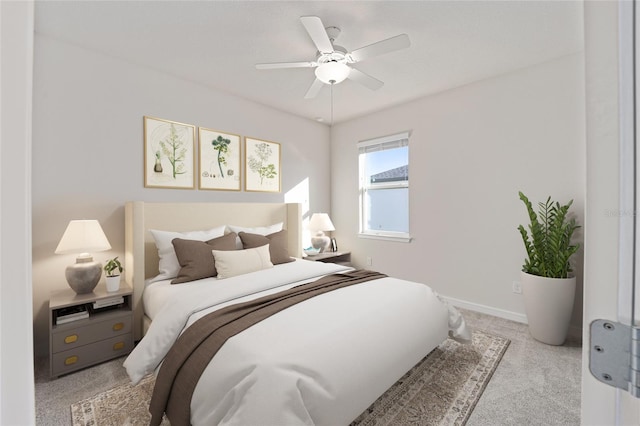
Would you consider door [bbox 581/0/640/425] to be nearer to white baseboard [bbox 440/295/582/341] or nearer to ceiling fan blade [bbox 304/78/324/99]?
ceiling fan blade [bbox 304/78/324/99]

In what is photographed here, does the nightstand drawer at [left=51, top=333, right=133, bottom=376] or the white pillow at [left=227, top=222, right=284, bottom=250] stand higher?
the white pillow at [left=227, top=222, right=284, bottom=250]

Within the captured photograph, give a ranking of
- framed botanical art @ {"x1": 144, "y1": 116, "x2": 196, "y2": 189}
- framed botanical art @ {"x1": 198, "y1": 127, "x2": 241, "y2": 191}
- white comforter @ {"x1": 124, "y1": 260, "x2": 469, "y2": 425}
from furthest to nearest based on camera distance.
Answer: framed botanical art @ {"x1": 198, "y1": 127, "x2": 241, "y2": 191} < framed botanical art @ {"x1": 144, "y1": 116, "x2": 196, "y2": 189} < white comforter @ {"x1": 124, "y1": 260, "x2": 469, "y2": 425}

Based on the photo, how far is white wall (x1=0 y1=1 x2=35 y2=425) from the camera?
1.15 ft

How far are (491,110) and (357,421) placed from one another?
3.23m

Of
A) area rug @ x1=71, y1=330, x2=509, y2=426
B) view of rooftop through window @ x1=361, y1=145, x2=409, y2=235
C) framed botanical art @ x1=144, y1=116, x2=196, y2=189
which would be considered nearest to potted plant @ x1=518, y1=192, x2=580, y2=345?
area rug @ x1=71, y1=330, x2=509, y2=426

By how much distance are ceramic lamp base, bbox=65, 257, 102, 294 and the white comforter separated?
0.93 m

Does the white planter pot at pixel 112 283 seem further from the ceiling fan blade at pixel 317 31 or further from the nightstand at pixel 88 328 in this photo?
the ceiling fan blade at pixel 317 31

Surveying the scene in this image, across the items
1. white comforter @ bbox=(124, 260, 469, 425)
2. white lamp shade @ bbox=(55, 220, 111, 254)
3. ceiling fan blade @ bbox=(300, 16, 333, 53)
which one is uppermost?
ceiling fan blade @ bbox=(300, 16, 333, 53)

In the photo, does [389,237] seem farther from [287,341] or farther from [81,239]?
[81,239]

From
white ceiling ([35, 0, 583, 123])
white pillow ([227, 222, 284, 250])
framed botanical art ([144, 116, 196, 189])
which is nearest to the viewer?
white ceiling ([35, 0, 583, 123])

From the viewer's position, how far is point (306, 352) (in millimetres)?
1359

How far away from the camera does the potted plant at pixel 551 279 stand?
2.44 metres

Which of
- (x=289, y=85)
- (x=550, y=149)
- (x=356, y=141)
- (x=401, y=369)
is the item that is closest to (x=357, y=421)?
(x=401, y=369)

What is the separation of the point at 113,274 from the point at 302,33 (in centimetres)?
257
